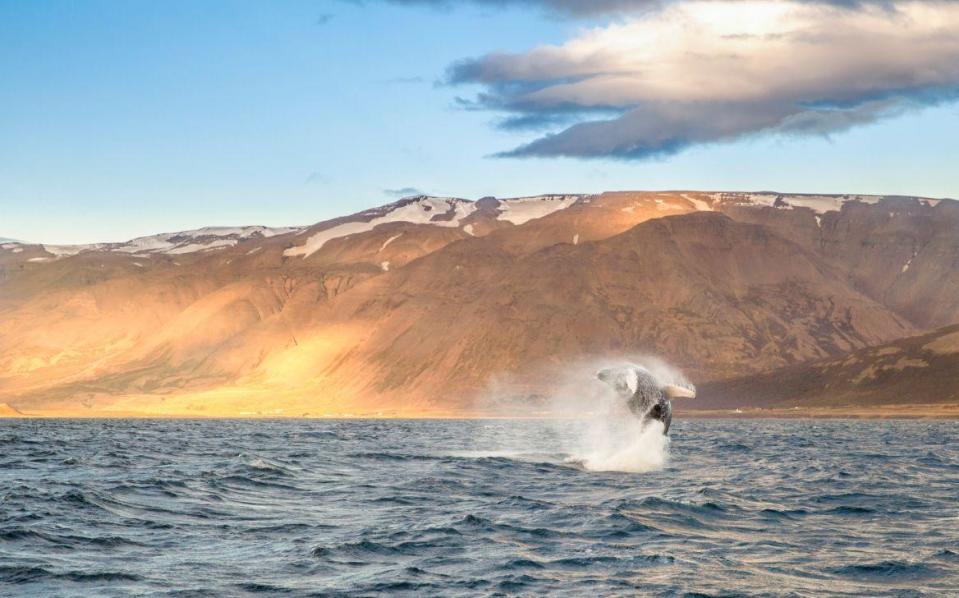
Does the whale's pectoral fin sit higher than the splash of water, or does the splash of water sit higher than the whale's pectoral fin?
the whale's pectoral fin

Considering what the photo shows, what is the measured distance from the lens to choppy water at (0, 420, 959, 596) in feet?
78.4

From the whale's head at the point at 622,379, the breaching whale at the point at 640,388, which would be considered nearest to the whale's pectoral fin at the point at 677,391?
the breaching whale at the point at 640,388

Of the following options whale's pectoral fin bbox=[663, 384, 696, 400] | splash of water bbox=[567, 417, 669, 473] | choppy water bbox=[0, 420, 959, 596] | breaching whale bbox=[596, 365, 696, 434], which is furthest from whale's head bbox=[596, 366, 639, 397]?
choppy water bbox=[0, 420, 959, 596]

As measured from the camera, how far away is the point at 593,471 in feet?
171

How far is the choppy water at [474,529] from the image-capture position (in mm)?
23906

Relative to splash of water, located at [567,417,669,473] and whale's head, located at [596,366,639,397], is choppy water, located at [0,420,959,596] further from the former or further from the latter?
whale's head, located at [596,366,639,397]

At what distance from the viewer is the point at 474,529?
103ft

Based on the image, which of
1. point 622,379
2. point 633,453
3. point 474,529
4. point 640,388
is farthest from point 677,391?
point 474,529

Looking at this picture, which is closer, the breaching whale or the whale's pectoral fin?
the whale's pectoral fin

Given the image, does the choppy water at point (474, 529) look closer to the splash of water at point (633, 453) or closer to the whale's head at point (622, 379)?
the splash of water at point (633, 453)

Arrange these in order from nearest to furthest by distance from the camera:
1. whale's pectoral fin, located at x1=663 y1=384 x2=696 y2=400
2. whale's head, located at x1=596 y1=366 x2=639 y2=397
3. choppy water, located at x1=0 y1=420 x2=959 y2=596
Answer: choppy water, located at x1=0 y1=420 x2=959 y2=596 < whale's pectoral fin, located at x1=663 y1=384 x2=696 y2=400 < whale's head, located at x1=596 y1=366 x2=639 y2=397

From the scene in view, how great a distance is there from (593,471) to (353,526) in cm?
2175

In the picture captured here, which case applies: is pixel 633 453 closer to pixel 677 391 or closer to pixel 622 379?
pixel 622 379

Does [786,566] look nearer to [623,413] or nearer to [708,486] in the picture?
[708,486]
